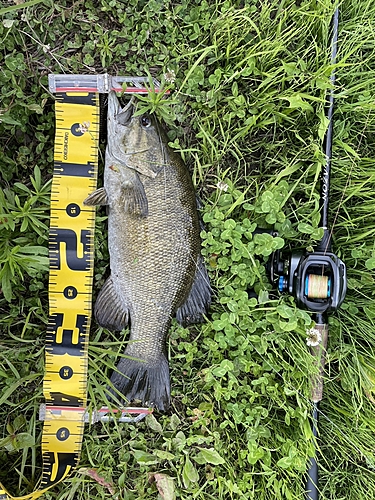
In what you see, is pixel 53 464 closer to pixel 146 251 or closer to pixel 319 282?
pixel 146 251

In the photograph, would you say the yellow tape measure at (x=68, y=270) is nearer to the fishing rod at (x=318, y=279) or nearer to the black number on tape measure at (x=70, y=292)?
the black number on tape measure at (x=70, y=292)

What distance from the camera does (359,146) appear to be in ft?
8.44

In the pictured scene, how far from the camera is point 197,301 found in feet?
8.19

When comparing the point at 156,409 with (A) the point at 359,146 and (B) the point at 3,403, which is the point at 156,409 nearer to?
(B) the point at 3,403

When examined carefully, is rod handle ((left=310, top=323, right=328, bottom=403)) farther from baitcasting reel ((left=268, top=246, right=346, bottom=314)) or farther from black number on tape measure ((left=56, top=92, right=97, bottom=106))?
black number on tape measure ((left=56, top=92, right=97, bottom=106))

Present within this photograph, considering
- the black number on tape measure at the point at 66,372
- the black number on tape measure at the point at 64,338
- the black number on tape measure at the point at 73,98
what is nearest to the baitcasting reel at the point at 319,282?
the black number on tape measure at the point at 64,338

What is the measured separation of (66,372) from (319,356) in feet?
4.49

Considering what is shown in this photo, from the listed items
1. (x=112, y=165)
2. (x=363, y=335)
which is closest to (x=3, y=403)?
(x=112, y=165)

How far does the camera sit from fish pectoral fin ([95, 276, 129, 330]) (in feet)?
8.07

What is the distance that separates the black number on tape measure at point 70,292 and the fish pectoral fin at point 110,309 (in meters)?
0.13

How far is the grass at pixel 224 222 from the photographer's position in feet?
7.86

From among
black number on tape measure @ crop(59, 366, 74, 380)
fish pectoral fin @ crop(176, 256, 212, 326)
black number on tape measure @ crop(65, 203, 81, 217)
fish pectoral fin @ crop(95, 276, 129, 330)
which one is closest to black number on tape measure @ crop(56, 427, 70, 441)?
black number on tape measure @ crop(59, 366, 74, 380)

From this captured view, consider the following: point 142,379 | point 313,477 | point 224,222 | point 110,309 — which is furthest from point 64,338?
point 313,477

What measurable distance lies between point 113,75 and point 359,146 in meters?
1.47
